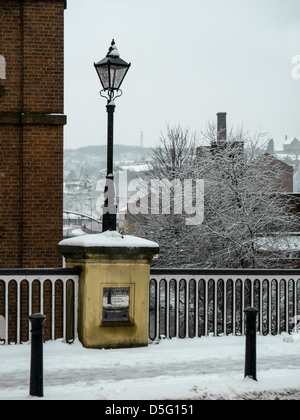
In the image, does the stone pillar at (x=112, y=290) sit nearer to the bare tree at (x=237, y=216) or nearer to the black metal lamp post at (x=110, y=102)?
the black metal lamp post at (x=110, y=102)

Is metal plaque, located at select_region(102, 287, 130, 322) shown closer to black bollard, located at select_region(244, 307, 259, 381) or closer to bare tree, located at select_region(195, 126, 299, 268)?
black bollard, located at select_region(244, 307, 259, 381)

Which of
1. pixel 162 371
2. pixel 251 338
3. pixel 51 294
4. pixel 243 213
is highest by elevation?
pixel 243 213

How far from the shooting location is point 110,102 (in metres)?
8.68

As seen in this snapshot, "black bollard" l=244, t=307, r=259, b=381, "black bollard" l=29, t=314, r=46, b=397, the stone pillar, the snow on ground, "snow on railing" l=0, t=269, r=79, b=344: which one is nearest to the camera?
"black bollard" l=29, t=314, r=46, b=397

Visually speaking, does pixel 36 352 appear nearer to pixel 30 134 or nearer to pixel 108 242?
pixel 108 242

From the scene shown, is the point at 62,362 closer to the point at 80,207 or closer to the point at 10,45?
the point at 10,45

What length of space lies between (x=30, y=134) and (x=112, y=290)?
14.8ft

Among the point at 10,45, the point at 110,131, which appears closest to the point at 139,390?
the point at 110,131

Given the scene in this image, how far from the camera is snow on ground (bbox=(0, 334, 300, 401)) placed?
20.2ft

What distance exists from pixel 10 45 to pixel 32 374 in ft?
24.9

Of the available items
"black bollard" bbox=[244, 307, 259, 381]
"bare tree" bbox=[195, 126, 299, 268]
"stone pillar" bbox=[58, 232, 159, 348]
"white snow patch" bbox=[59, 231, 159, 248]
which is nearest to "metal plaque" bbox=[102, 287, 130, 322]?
"stone pillar" bbox=[58, 232, 159, 348]

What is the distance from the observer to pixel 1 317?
10039 mm

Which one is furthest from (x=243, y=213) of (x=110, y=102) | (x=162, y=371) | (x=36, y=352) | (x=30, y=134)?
(x=36, y=352)

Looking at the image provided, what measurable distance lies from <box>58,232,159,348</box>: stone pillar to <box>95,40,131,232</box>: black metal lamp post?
1.26ft
